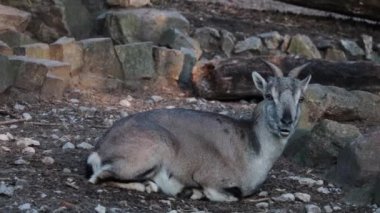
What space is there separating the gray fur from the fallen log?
3.12m

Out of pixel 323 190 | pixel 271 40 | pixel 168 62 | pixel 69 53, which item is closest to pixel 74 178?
pixel 323 190

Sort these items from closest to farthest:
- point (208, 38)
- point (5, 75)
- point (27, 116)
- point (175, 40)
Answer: point (27, 116)
point (5, 75)
point (175, 40)
point (208, 38)

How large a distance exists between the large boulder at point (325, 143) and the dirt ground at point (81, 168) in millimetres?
136

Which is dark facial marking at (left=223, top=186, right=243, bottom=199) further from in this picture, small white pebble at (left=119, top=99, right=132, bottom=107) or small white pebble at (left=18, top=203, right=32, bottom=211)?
small white pebble at (left=119, top=99, right=132, bottom=107)

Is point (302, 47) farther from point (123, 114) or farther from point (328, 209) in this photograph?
point (328, 209)

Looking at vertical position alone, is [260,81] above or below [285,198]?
above

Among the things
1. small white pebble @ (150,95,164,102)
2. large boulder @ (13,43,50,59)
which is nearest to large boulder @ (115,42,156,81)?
small white pebble @ (150,95,164,102)

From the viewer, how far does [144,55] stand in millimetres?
10375

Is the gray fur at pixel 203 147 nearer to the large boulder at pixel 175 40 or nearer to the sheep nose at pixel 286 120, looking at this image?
the sheep nose at pixel 286 120

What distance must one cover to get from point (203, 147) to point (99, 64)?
4003 millimetres

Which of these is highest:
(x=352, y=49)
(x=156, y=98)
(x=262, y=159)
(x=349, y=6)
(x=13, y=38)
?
(x=349, y=6)

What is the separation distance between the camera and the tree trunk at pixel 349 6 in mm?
12695

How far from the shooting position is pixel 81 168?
21.5ft

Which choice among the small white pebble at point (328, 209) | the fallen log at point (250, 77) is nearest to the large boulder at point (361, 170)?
the small white pebble at point (328, 209)
